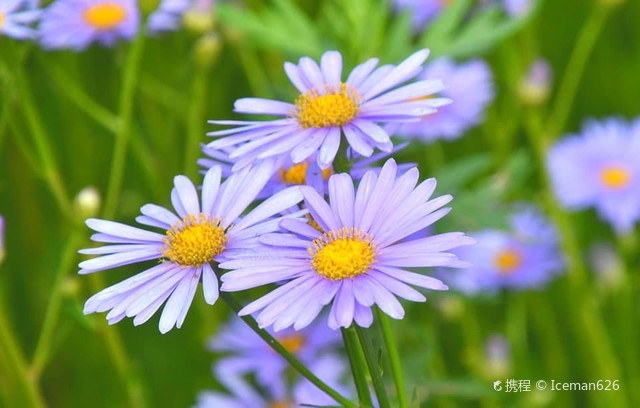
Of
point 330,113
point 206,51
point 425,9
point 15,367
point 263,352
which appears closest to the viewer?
point 330,113

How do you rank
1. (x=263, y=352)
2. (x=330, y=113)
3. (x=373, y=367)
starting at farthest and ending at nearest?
(x=263, y=352) < (x=330, y=113) < (x=373, y=367)

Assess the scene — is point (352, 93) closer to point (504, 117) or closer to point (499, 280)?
point (499, 280)

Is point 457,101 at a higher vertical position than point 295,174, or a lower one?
higher

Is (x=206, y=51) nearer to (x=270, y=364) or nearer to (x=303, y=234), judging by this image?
(x=270, y=364)

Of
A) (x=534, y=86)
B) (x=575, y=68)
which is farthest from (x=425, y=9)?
(x=534, y=86)

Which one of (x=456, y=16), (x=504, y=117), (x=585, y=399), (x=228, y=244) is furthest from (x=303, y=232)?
(x=504, y=117)

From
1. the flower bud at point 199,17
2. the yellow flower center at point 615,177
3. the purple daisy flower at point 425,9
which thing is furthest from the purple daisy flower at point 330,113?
the purple daisy flower at point 425,9

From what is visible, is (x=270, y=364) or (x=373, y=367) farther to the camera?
(x=270, y=364)

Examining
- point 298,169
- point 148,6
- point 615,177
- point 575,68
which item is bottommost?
point 298,169

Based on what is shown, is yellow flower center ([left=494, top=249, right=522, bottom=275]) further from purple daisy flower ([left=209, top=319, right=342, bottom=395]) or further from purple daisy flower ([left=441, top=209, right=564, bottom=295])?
purple daisy flower ([left=209, top=319, right=342, bottom=395])
